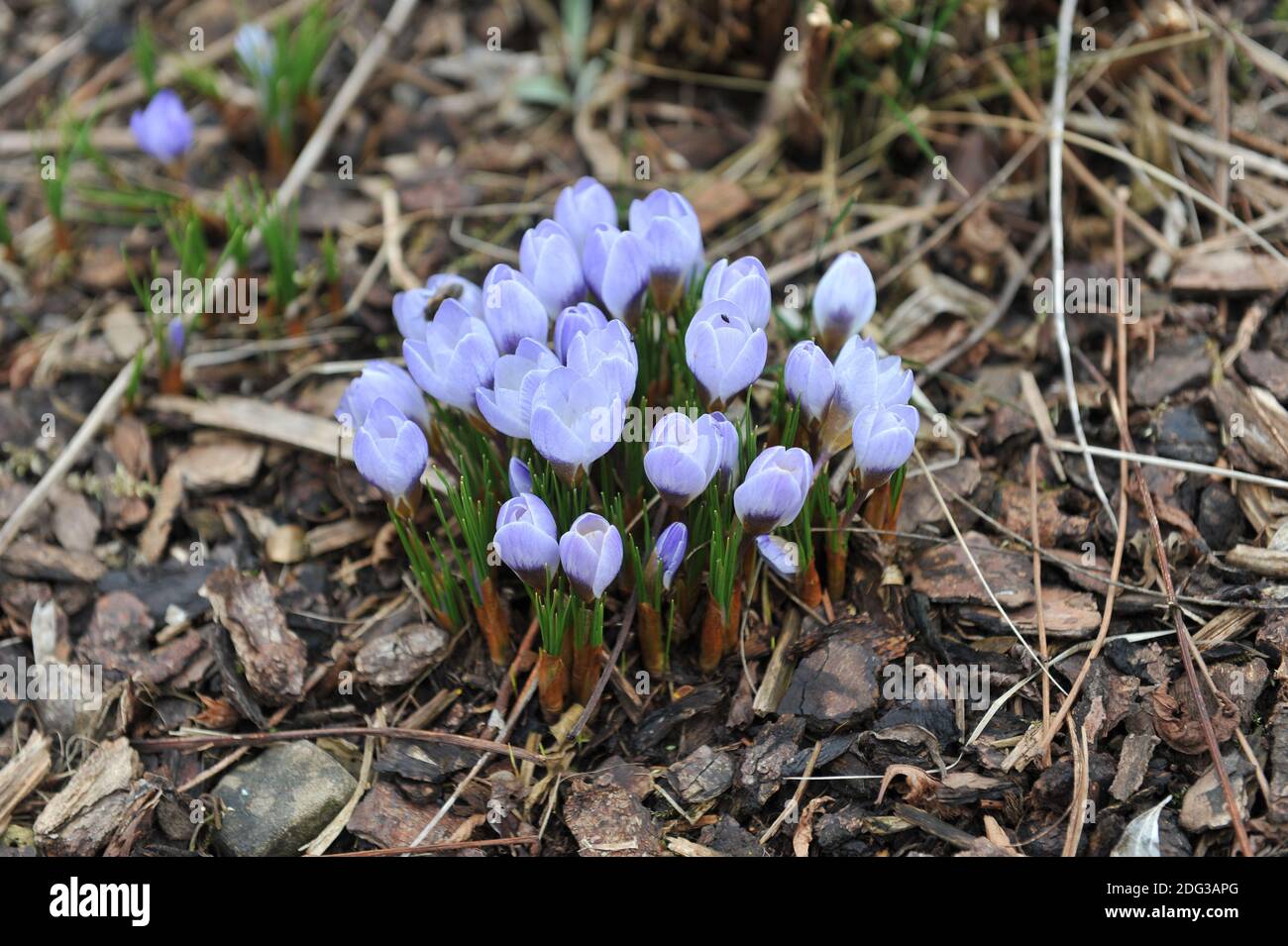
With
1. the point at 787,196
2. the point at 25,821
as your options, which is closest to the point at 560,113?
the point at 787,196

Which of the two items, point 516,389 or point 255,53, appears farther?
point 255,53

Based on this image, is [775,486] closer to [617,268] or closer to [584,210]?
[617,268]

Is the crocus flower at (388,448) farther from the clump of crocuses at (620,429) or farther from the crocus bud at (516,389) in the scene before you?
the crocus bud at (516,389)

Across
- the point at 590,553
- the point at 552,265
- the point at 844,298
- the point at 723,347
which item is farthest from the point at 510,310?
the point at 844,298

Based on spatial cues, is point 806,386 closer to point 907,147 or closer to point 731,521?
point 731,521

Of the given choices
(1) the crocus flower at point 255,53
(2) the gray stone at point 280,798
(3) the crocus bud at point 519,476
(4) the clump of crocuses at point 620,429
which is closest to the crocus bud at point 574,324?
(4) the clump of crocuses at point 620,429

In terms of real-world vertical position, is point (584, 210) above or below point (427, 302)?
above
